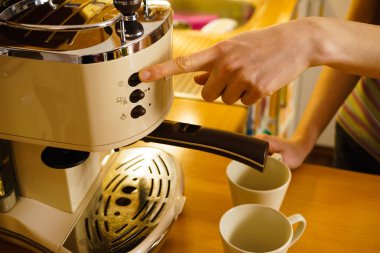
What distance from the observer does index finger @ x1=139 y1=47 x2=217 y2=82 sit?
1.99ft

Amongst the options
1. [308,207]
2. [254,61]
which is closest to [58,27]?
[254,61]

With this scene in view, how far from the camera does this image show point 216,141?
707 mm

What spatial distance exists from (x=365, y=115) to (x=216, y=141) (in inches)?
20.2

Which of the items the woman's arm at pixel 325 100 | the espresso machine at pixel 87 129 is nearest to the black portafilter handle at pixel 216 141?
the espresso machine at pixel 87 129

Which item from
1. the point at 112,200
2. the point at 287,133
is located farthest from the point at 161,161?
the point at 287,133

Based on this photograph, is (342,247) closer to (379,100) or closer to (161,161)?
(161,161)

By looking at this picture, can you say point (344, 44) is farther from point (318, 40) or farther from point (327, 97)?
point (327, 97)

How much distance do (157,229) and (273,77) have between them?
256mm

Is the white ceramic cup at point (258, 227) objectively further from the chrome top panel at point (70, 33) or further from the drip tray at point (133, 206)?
the chrome top panel at point (70, 33)

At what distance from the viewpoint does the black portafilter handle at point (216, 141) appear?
2.26ft

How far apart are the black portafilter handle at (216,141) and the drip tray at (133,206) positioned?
0.31 feet

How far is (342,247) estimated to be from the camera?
2.46ft

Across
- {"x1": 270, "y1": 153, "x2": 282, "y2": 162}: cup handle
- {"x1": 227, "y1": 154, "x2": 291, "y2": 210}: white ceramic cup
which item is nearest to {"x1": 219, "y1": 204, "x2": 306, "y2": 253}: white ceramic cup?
{"x1": 227, "y1": 154, "x2": 291, "y2": 210}: white ceramic cup

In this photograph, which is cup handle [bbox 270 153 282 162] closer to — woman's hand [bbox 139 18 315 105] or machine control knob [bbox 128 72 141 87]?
woman's hand [bbox 139 18 315 105]
